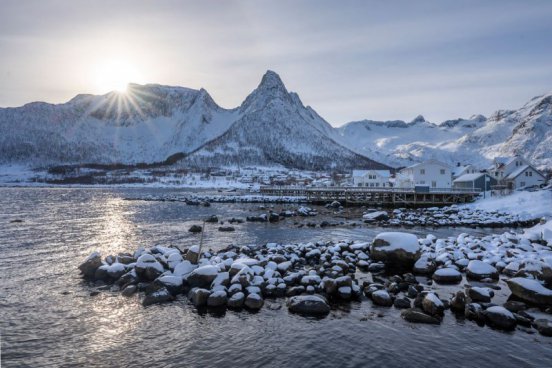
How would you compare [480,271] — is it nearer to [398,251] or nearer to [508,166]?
[398,251]

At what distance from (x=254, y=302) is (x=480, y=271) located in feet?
47.0

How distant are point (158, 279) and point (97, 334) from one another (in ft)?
17.3

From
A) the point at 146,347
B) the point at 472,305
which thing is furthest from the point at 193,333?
the point at 472,305

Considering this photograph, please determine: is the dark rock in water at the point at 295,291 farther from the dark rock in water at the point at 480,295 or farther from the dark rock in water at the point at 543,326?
the dark rock in water at the point at 543,326

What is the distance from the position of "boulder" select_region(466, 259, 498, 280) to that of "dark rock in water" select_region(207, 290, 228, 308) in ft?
50.2

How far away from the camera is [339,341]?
15.3m

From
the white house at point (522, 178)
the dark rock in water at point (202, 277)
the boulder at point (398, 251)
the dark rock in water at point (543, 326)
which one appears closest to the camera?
the dark rock in water at point (543, 326)

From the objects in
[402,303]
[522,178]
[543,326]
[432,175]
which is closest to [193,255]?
[402,303]

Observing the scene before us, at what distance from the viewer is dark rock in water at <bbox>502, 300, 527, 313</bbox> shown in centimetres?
1779

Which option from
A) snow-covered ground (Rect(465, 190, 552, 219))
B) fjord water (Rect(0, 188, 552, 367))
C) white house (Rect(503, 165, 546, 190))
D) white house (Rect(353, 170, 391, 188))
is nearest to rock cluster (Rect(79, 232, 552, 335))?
fjord water (Rect(0, 188, 552, 367))

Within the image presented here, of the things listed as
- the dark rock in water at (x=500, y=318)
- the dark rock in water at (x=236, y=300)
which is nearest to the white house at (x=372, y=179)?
the dark rock in water at (x=500, y=318)

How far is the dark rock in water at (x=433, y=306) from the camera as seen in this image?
→ 17567 millimetres

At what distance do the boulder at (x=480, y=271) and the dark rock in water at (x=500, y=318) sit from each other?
646 cm

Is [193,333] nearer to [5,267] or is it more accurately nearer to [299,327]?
[299,327]
